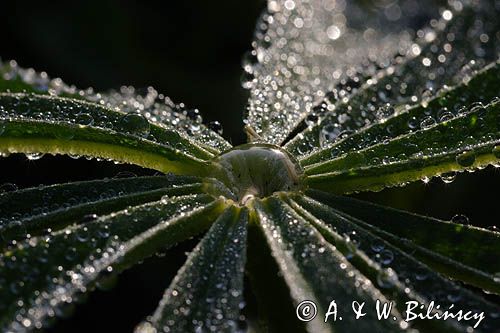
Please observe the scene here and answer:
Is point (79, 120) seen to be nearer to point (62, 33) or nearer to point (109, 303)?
point (109, 303)

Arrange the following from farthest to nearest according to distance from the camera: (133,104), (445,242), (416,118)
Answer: (133,104) < (416,118) < (445,242)

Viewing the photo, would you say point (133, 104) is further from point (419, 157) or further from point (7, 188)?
point (419, 157)

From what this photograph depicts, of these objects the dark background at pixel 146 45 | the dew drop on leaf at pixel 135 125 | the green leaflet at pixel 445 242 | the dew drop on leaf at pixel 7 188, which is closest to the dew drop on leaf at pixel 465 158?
the green leaflet at pixel 445 242

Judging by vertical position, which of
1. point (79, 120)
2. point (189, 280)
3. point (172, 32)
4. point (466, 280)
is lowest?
point (466, 280)

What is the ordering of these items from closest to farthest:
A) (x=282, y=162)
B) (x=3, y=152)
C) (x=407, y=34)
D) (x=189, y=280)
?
1. (x=189, y=280)
2. (x=3, y=152)
3. (x=282, y=162)
4. (x=407, y=34)

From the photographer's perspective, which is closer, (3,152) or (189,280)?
(189,280)

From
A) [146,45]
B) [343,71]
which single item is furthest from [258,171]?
[146,45]

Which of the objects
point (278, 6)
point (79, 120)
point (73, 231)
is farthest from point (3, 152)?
point (278, 6)

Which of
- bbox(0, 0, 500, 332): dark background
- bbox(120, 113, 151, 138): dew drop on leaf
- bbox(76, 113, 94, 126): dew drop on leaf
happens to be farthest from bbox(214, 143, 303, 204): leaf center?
bbox(0, 0, 500, 332): dark background
